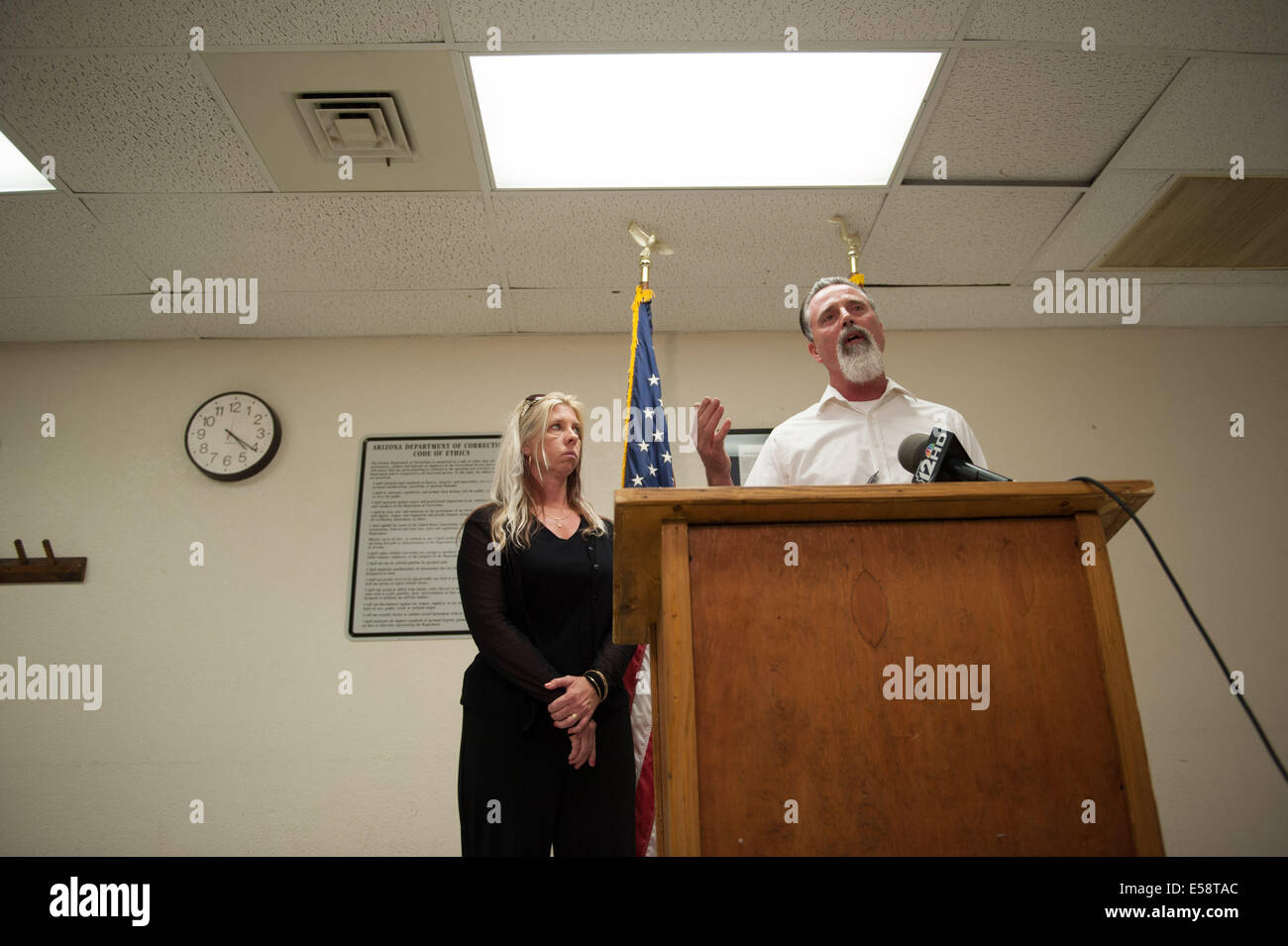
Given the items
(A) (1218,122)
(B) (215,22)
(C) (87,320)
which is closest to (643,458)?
(B) (215,22)

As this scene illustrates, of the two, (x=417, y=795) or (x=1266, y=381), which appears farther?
(x=1266, y=381)

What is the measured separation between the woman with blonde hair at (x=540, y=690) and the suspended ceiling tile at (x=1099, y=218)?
6.78 ft

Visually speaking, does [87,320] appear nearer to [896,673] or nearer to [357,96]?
[357,96]

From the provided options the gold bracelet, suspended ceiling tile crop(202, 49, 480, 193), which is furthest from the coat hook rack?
the gold bracelet

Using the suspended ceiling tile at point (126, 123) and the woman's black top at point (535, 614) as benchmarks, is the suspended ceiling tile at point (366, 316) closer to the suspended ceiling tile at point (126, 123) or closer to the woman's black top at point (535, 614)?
the suspended ceiling tile at point (126, 123)

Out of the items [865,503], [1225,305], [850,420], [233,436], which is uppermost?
[1225,305]

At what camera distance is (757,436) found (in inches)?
128

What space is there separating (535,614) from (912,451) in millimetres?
1066

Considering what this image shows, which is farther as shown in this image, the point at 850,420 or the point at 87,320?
the point at 87,320

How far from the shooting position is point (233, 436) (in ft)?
10.6

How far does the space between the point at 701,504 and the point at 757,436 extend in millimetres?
2358

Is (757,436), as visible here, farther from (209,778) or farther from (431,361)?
(209,778)
